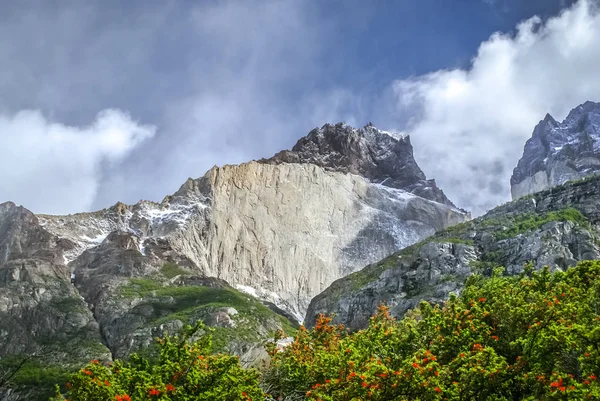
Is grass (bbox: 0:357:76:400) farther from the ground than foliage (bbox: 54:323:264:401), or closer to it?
farther from the ground

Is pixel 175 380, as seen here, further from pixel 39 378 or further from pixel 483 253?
pixel 39 378

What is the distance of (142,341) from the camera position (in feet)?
575

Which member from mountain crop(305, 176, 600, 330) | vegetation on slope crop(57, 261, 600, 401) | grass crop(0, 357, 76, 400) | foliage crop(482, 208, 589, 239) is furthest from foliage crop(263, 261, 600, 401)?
grass crop(0, 357, 76, 400)

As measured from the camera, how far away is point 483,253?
148 m

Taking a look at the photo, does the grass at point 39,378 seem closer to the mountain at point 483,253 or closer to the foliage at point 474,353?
the mountain at point 483,253

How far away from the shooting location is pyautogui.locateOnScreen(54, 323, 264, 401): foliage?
30.4 meters

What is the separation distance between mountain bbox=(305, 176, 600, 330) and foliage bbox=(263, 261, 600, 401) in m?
92.3

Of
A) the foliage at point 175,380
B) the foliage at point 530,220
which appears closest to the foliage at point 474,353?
the foliage at point 175,380

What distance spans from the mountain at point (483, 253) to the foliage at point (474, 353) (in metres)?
92.3

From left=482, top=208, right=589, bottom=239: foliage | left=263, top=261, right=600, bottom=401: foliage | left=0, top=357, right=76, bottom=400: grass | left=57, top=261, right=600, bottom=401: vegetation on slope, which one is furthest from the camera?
left=0, top=357, right=76, bottom=400: grass

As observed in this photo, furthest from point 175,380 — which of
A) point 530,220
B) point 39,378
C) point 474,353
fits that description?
point 39,378

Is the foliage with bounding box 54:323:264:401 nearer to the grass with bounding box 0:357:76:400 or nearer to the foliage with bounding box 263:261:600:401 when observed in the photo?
the foliage with bounding box 263:261:600:401

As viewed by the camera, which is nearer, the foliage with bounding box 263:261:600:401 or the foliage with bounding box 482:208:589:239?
the foliage with bounding box 263:261:600:401

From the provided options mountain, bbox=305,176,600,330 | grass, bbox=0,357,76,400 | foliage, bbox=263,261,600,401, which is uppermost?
mountain, bbox=305,176,600,330
